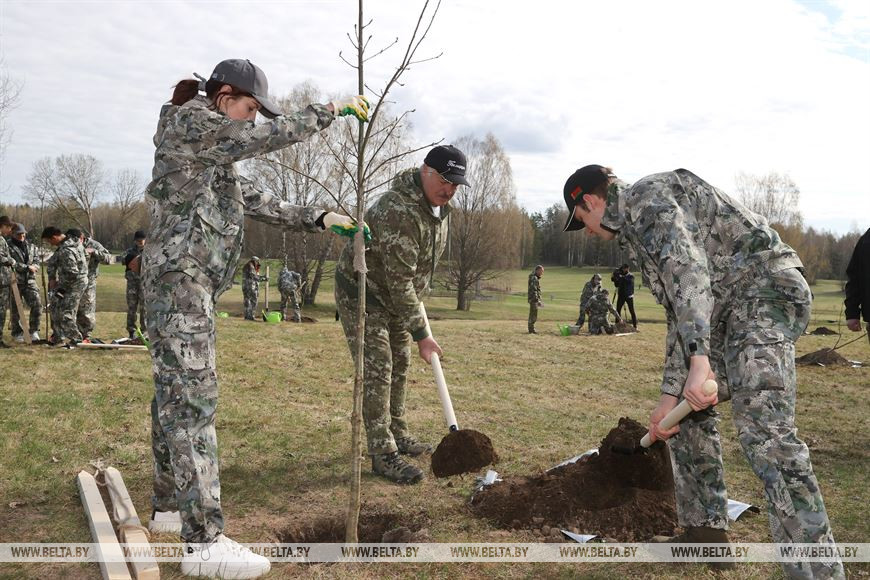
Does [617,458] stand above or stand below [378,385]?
below

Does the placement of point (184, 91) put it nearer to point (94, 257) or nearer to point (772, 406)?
point (772, 406)

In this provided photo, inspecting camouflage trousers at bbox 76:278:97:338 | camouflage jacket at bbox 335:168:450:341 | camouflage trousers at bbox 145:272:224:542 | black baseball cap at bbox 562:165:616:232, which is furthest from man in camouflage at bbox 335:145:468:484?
camouflage trousers at bbox 76:278:97:338

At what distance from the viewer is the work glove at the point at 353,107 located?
3.17m

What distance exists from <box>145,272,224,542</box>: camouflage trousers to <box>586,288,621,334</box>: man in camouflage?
1772 centimetres

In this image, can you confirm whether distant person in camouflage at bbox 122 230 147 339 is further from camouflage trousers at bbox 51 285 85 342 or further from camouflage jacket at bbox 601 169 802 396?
camouflage jacket at bbox 601 169 802 396

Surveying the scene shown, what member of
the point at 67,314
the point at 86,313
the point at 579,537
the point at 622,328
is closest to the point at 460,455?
the point at 579,537

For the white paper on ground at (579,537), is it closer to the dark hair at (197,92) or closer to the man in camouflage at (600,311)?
the dark hair at (197,92)

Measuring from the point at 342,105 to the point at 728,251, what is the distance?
2174 millimetres

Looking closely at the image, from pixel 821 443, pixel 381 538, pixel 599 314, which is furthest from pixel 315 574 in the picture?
pixel 599 314

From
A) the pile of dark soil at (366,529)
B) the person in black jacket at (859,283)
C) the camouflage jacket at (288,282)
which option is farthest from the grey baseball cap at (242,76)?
the camouflage jacket at (288,282)

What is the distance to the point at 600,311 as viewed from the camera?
19766 millimetres

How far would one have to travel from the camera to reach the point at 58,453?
17.3 ft

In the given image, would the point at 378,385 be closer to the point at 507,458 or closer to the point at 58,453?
the point at 507,458

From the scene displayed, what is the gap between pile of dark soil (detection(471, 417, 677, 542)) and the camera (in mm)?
4004
